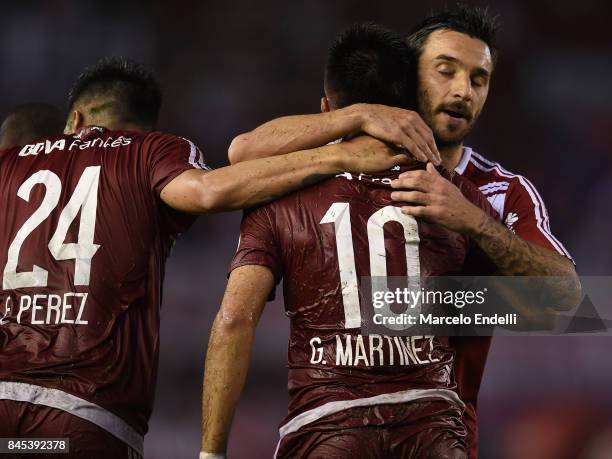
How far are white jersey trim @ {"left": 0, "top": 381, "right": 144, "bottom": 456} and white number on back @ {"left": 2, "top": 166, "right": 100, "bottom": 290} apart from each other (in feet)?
1.30

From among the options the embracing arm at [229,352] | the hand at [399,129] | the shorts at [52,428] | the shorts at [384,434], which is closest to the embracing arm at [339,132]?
the hand at [399,129]

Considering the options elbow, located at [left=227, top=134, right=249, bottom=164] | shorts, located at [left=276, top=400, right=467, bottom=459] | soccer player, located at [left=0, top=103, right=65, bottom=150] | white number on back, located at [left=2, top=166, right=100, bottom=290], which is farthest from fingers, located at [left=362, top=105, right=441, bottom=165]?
soccer player, located at [left=0, top=103, right=65, bottom=150]

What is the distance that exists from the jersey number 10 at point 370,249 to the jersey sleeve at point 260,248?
0.20m

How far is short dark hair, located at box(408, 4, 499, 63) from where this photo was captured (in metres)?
3.95

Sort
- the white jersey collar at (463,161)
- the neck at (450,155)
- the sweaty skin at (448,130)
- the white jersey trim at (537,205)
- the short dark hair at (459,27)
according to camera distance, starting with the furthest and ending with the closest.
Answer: the white jersey collar at (463,161) < the neck at (450,155) < the short dark hair at (459,27) < the white jersey trim at (537,205) < the sweaty skin at (448,130)

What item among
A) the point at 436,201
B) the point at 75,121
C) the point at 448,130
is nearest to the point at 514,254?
the point at 436,201

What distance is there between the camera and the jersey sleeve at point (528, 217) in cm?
362

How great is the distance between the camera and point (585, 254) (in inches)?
327

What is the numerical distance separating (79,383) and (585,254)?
20.4 feet

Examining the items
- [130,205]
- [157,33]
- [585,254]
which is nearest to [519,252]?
[130,205]

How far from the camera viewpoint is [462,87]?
3.77 metres

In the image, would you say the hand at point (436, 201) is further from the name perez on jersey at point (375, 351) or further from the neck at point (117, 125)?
the neck at point (117, 125)

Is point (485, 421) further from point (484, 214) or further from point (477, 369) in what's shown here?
point (484, 214)

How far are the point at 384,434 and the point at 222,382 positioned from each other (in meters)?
0.57
